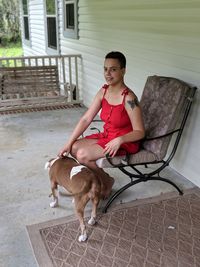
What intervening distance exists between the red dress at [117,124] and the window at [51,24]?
16.4 feet

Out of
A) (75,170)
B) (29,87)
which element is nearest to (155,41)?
(75,170)

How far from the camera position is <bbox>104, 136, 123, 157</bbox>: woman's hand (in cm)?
241

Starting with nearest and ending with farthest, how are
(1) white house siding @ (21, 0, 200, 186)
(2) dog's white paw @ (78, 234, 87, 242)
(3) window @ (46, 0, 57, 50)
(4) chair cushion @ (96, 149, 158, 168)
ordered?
(2) dog's white paw @ (78, 234, 87, 242), (4) chair cushion @ (96, 149, 158, 168), (1) white house siding @ (21, 0, 200, 186), (3) window @ (46, 0, 57, 50)

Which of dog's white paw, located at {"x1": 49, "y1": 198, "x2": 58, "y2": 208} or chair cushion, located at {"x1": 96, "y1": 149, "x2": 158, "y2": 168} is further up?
chair cushion, located at {"x1": 96, "y1": 149, "x2": 158, "y2": 168}

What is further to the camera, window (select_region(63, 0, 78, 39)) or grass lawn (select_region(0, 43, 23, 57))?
grass lawn (select_region(0, 43, 23, 57))

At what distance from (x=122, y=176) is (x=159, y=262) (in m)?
1.22

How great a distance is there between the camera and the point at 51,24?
7.39 metres

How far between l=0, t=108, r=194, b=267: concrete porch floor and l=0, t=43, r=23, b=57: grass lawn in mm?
11460

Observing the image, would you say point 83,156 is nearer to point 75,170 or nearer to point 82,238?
point 75,170

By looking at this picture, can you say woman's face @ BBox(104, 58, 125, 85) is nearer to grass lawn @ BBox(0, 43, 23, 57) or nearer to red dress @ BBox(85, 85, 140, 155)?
red dress @ BBox(85, 85, 140, 155)

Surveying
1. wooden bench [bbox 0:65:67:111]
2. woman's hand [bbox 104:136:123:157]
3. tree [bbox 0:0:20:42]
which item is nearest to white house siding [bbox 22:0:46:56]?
wooden bench [bbox 0:65:67:111]

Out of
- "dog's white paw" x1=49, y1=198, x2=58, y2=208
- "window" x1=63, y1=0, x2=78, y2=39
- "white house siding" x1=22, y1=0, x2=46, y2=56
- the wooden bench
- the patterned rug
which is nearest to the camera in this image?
the patterned rug

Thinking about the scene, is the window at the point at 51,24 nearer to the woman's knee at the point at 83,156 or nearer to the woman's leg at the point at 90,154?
the woman's leg at the point at 90,154

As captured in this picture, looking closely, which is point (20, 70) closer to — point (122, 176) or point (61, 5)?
point (61, 5)
